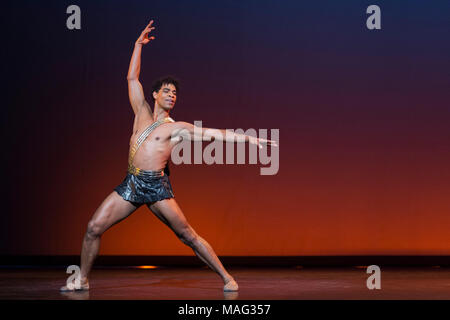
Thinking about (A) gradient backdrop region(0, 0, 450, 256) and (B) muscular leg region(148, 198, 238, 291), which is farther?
(A) gradient backdrop region(0, 0, 450, 256)

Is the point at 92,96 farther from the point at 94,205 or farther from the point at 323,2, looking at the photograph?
the point at 323,2

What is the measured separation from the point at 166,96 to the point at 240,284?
→ 137 cm

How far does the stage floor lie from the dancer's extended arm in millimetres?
885

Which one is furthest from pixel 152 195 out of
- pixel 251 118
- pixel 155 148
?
pixel 251 118

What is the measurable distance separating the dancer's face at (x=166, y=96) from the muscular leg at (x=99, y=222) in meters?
0.63

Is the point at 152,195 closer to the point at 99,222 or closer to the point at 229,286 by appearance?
the point at 99,222

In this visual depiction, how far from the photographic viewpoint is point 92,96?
591cm

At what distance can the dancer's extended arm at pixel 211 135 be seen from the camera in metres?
3.56

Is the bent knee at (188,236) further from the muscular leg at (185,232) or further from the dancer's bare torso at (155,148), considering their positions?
the dancer's bare torso at (155,148)

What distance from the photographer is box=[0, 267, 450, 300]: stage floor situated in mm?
3463

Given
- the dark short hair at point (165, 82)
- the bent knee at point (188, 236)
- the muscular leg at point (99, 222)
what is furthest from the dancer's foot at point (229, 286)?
the dark short hair at point (165, 82)

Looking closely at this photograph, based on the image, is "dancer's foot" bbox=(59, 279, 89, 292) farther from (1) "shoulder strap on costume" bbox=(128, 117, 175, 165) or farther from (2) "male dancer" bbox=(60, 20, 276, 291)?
(1) "shoulder strap on costume" bbox=(128, 117, 175, 165)

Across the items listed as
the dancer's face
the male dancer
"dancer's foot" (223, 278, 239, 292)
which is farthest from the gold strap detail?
"dancer's foot" (223, 278, 239, 292)
